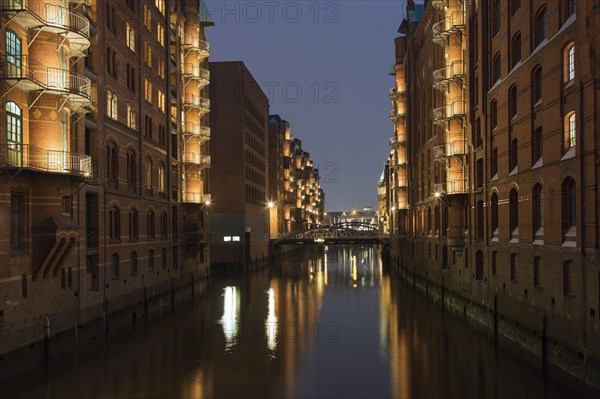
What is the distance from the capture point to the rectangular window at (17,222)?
72.6 ft

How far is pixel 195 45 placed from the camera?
165ft

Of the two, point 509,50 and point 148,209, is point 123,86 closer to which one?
point 148,209

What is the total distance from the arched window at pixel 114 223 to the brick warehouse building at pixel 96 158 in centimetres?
8

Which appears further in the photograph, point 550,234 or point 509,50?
point 509,50

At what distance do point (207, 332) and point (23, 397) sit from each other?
1301 centimetres

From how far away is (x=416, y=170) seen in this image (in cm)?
6291

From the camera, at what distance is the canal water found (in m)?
19.8

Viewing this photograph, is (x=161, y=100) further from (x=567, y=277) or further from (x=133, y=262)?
(x=567, y=277)

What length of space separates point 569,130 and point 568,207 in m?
2.85

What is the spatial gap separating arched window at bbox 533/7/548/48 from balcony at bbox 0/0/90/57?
19389mm

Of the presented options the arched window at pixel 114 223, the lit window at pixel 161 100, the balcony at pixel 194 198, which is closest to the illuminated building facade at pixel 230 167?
the balcony at pixel 194 198

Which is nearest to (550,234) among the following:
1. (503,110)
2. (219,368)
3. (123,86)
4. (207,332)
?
(503,110)

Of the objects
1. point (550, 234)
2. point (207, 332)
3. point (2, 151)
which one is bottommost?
point (207, 332)

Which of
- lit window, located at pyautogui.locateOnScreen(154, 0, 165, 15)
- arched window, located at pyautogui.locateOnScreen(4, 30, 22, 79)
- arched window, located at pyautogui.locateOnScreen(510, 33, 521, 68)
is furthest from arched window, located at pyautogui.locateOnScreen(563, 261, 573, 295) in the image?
lit window, located at pyautogui.locateOnScreen(154, 0, 165, 15)
